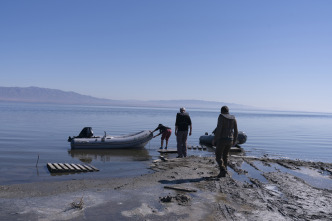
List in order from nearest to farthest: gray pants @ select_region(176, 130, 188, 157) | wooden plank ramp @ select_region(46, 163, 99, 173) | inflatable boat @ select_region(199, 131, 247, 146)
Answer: wooden plank ramp @ select_region(46, 163, 99, 173) → gray pants @ select_region(176, 130, 188, 157) → inflatable boat @ select_region(199, 131, 247, 146)

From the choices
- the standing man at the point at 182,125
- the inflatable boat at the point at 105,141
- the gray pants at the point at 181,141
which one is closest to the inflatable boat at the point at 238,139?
the inflatable boat at the point at 105,141

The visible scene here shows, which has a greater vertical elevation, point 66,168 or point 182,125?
point 182,125

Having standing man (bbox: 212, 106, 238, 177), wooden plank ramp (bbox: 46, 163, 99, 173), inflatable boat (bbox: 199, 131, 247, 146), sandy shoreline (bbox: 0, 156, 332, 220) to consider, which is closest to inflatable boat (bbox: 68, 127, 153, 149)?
inflatable boat (bbox: 199, 131, 247, 146)

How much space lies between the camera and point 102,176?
376 inches

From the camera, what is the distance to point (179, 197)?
6.59 m

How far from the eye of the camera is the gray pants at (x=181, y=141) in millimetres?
12337

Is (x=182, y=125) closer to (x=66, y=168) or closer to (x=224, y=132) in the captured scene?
(x=224, y=132)

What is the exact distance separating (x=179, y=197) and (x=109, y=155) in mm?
8295

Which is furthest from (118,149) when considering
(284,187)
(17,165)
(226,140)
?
(284,187)

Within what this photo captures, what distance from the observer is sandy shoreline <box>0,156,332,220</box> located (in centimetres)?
566

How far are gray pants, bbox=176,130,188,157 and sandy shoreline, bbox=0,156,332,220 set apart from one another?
2557 mm

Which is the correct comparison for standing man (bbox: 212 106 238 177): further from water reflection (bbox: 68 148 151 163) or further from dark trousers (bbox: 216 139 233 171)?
water reflection (bbox: 68 148 151 163)

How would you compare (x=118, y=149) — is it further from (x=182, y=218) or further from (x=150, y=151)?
(x=182, y=218)

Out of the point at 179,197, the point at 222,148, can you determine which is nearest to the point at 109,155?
the point at 222,148
